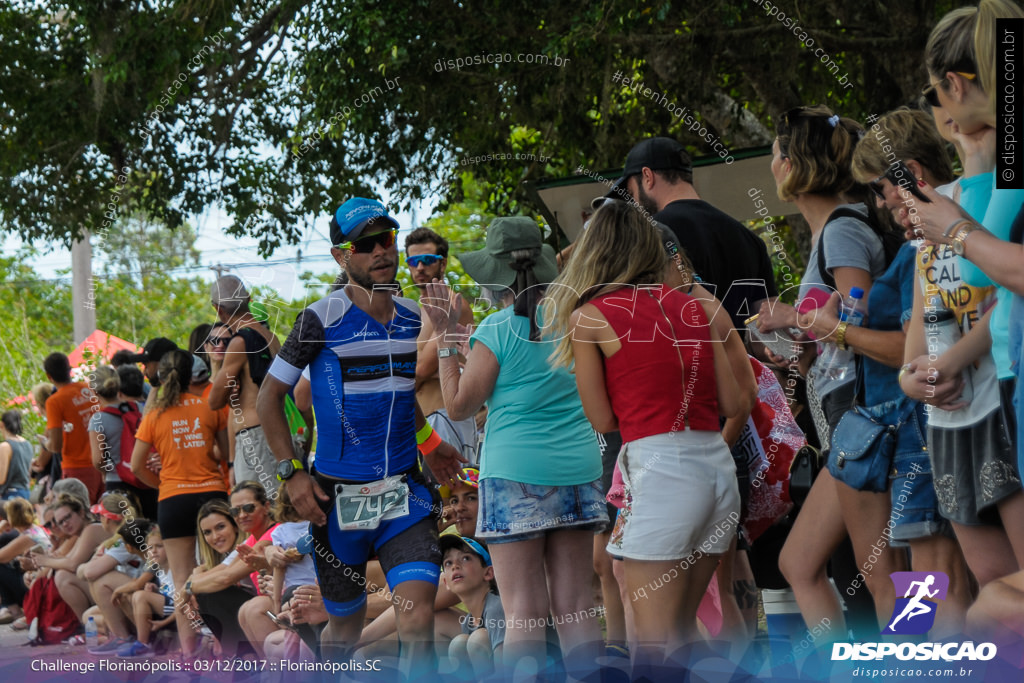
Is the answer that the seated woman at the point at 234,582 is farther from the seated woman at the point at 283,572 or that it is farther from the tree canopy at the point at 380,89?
the tree canopy at the point at 380,89

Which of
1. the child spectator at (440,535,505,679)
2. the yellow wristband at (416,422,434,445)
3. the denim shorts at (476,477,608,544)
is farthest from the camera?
the child spectator at (440,535,505,679)

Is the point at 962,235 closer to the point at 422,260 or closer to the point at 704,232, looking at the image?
the point at 704,232

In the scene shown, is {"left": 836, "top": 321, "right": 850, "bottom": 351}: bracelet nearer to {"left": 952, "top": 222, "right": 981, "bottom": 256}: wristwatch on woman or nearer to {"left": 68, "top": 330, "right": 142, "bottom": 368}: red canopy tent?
{"left": 952, "top": 222, "right": 981, "bottom": 256}: wristwatch on woman

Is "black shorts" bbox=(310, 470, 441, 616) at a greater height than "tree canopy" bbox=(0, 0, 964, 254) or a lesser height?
lesser

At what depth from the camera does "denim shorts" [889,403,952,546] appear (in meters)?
3.52

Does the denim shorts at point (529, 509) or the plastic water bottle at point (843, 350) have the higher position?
the plastic water bottle at point (843, 350)

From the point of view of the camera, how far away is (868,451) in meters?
3.61

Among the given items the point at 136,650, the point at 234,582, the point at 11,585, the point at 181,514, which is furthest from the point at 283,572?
the point at 11,585

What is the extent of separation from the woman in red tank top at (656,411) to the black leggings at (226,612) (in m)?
3.50

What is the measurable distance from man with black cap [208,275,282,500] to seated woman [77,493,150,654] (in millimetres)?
1641

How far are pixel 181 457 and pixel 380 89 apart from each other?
324 centimetres

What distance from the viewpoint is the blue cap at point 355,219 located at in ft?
15.3

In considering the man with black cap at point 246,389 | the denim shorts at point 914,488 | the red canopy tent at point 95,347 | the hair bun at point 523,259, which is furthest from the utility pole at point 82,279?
the denim shorts at point 914,488

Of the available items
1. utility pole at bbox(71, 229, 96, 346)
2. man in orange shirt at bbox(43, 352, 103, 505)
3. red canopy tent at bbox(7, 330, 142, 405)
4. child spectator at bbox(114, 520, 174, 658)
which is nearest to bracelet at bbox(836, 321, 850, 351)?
child spectator at bbox(114, 520, 174, 658)
